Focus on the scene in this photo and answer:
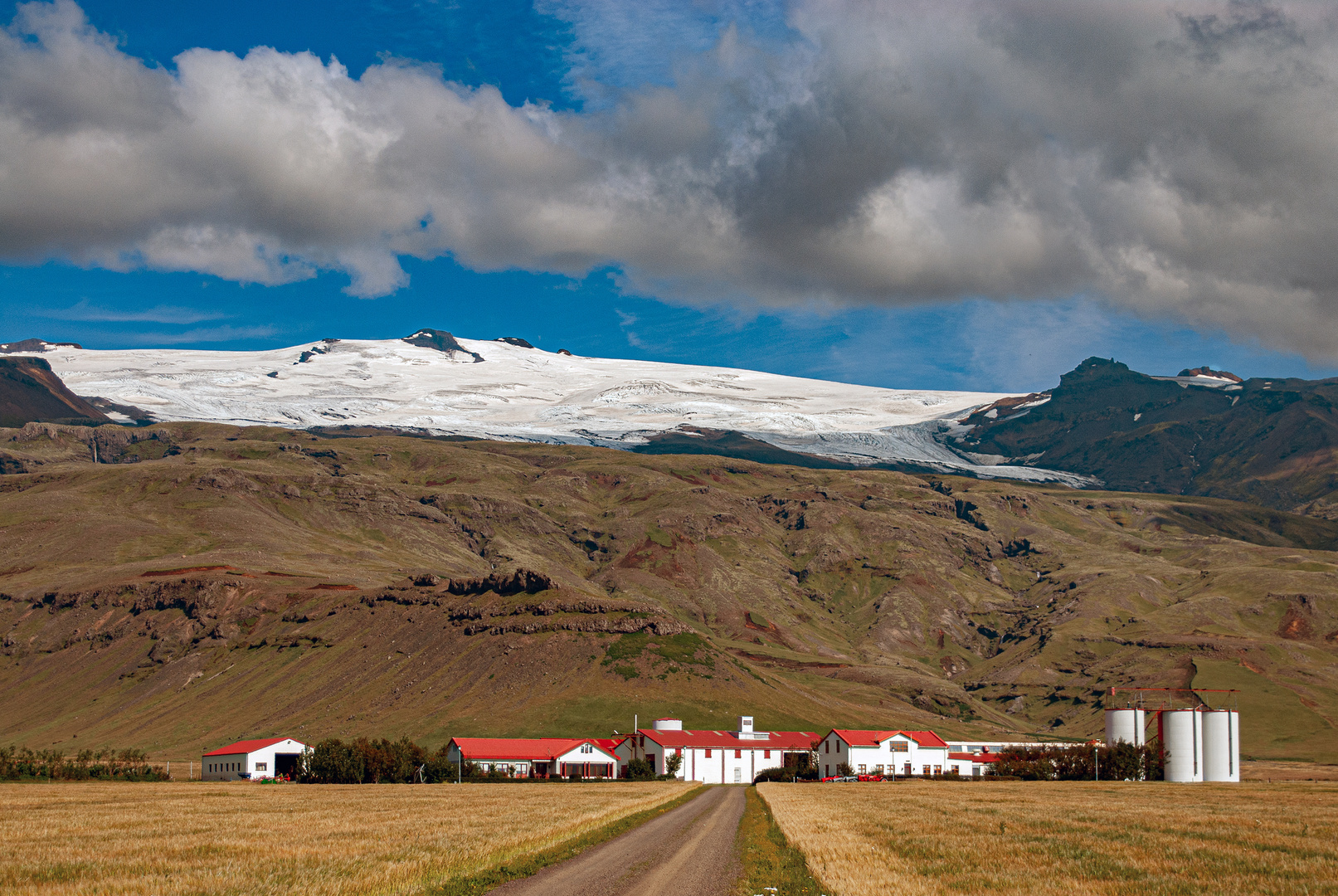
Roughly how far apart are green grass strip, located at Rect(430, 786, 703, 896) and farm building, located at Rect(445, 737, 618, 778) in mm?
88600

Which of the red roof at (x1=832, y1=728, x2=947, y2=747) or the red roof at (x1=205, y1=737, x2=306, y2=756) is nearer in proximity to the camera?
the red roof at (x1=205, y1=737, x2=306, y2=756)

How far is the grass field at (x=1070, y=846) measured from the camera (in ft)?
94.5

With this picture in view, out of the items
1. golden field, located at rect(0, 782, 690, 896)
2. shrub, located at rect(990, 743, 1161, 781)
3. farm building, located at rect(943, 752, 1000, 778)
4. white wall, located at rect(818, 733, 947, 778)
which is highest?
golden field, located at rect(0, 782, 690, 896)

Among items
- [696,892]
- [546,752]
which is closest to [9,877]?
[696,892]

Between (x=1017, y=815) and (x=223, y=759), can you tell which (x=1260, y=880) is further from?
(x=223, y=759)

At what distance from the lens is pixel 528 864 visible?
34312mm

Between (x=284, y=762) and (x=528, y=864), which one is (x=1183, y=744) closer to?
(x=528, y=864)

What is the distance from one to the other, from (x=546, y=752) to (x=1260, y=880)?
123 meters

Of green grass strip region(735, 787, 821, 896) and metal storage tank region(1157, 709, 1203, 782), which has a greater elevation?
green grass strip region(735, 787, 821, 896)

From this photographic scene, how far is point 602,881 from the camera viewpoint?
103 feet

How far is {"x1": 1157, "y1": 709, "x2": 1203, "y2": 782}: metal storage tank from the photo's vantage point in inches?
4968

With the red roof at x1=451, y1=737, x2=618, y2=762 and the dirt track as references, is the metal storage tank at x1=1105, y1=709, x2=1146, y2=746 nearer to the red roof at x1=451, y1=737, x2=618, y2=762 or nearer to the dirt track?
the red roof at x1=451, y1=737, x2=618, y2=762

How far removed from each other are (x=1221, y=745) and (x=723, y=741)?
65.0 meters

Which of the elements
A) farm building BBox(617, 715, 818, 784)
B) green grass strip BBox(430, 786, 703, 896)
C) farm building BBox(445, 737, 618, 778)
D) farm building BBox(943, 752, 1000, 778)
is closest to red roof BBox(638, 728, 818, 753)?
farm building BBox(617, 715, 818, 784)
